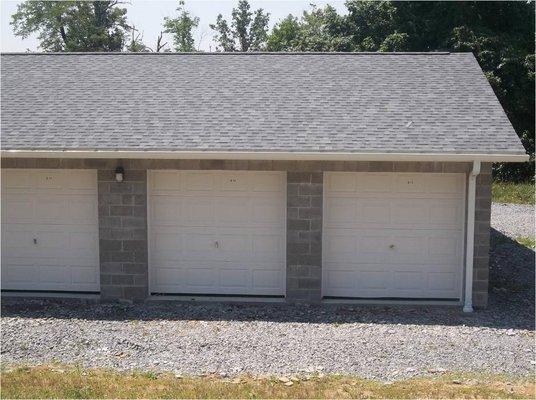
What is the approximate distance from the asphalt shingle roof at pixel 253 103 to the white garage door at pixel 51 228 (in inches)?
31.6

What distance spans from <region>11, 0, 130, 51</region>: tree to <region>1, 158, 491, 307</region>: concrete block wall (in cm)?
3356

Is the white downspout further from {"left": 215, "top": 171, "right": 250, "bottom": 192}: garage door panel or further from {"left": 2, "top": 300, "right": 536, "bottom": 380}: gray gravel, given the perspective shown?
{"left": 215, "top": 171, "right": 250, "bottom": 192}: garage door panel

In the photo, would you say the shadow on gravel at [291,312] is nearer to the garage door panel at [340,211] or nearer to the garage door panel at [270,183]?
the garage door panel at [340,211]

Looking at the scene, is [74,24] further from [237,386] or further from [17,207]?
[237,386]

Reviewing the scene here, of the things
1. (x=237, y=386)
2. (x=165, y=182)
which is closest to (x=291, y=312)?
(x=165, y=182)

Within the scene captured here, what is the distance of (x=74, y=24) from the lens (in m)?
43.3

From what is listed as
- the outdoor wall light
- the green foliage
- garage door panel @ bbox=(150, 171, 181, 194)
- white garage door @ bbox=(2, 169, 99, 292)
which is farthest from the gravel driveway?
the green foliage

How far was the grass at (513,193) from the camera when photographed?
2169 centimetres

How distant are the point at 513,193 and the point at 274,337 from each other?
1590 centimetres

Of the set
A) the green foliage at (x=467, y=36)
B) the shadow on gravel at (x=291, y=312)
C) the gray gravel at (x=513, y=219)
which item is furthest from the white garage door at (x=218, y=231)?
the green foliage at (x=467, y=36)

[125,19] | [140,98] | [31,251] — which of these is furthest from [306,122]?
[125,19]

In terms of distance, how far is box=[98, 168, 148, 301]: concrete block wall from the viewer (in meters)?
10.6

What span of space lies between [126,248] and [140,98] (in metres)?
2.91

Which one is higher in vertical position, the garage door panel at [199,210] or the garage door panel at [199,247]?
the garage door panel at [199,210]
